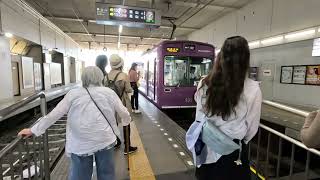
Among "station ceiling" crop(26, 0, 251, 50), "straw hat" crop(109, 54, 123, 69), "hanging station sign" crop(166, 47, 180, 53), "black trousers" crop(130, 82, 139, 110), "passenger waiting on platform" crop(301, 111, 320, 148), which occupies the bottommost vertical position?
"black trousers" crop(130, 82, 139, 110)

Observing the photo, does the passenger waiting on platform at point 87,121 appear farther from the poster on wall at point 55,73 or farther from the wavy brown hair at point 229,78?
the poster on wall at point 55,73

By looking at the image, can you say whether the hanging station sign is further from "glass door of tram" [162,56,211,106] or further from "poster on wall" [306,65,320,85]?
"poster on wall" [306,65,320,85]

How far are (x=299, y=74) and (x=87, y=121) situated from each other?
769 cm

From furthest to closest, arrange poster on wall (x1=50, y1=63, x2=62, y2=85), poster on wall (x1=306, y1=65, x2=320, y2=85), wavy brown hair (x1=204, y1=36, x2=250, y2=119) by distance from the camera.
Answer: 1. poster on wall (x1=50, y1=63, x2=62, y2=85)
2. poster on wall (x1=306, y1=65, x2=320, y2=85)
3. wavy brown hair (x1=204, y1=36, x2=250, y2=119)

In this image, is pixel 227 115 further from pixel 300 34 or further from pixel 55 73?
pixel 55 73

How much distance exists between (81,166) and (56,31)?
10.2 m

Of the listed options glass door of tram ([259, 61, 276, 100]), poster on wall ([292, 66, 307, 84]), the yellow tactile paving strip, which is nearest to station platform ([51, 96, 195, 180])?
the yellow tactile paving strip

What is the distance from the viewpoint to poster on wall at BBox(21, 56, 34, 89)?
6496 millimetres

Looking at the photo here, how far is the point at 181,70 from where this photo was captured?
23.3ft

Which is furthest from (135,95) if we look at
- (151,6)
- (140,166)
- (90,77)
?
(90,77)

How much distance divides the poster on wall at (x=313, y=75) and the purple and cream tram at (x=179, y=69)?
10.4 feet

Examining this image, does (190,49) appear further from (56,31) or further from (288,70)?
(56,31)

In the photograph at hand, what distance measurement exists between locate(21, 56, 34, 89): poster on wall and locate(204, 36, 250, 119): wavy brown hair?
6.96m

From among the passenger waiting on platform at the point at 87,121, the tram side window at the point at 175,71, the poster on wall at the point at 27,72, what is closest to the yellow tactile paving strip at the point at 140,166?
the passenger waiting on platform at the point at 87,121
